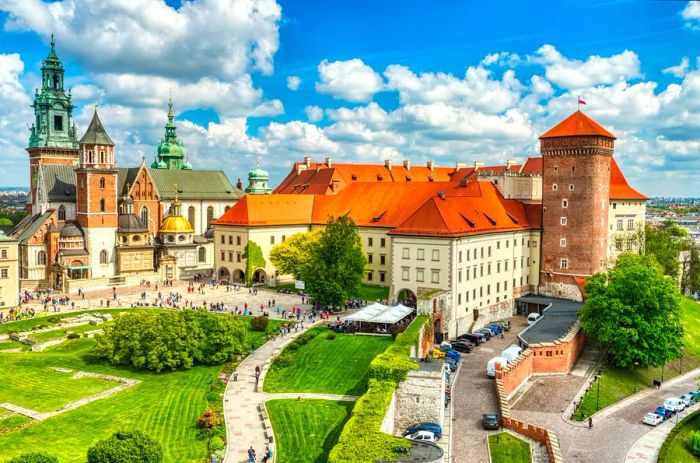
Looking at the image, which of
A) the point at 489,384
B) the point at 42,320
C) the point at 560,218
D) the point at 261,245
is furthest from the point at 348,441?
the point at 261,245

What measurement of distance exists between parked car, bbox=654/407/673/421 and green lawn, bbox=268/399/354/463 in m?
22.5

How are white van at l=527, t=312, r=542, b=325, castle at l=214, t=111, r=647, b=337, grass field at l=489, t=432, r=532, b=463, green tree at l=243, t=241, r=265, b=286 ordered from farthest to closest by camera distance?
green tree at l=243, t=241, r=265, b=286 < white van at l=527, t=312, r=542, b=325 < castle at l=214, t=111, r=647, b=337 < grass field at l=489, t=432, r=532, b=463

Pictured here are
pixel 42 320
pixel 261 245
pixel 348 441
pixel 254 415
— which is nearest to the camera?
pixel 348 441

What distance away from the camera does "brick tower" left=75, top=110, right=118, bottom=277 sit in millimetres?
84750

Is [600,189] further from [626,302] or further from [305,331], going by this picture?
[305,331]

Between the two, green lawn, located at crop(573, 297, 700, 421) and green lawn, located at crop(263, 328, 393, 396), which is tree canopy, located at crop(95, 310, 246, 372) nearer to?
green lawn, located at crop(263, 328, 393, 396)

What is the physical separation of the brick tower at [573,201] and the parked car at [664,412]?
24.6 meters

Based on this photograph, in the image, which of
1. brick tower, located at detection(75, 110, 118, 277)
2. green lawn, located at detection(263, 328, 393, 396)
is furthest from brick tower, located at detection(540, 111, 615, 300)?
brick tower, located at detection(75, 110, 118, 277)

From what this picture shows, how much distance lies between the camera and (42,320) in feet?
199

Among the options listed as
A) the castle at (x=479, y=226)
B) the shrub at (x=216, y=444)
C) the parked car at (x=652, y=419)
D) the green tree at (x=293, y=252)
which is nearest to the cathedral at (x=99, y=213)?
the castle at (x=479, y=226)

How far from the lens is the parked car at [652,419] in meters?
44.6

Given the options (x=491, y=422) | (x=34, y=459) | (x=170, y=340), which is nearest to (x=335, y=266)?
(x=170, y=340)

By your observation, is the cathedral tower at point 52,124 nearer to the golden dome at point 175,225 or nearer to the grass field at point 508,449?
the golden dome at point 175,225

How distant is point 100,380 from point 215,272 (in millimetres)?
39979
